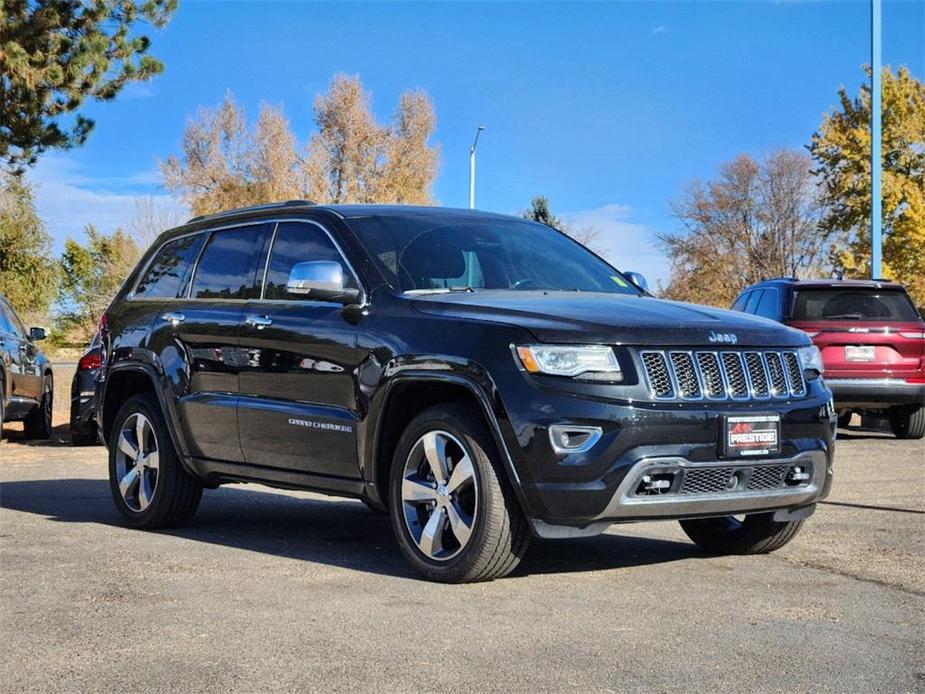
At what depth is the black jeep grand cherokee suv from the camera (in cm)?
584

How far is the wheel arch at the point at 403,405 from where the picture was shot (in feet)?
20.0

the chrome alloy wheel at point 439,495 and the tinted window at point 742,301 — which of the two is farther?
the tinted window at point 742,301

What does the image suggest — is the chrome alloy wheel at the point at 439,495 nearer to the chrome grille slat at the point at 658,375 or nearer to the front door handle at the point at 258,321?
the chrome grille slat at the point at 658,375

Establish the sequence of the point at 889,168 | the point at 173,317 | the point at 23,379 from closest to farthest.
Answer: the point at 173,317 → the point at 23,379 → the point at 889,168

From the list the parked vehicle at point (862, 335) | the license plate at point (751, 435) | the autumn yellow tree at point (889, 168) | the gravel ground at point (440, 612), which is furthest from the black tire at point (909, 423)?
the autumn yellow tree at point (889, 168)

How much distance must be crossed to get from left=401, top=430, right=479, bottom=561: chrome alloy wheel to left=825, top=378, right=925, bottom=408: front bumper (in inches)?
362

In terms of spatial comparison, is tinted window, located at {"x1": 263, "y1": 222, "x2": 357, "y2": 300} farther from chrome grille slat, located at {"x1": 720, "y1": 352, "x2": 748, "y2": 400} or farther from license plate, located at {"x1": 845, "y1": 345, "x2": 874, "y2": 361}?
license plate, located at {"x1": 845, "y1": 345, "x2": 874, "y2": 361}

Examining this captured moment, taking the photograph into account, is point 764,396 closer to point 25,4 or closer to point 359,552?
point 359,552

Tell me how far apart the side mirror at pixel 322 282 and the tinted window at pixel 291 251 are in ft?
0.86

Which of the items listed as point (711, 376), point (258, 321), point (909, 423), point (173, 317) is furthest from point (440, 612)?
point (909, 423)

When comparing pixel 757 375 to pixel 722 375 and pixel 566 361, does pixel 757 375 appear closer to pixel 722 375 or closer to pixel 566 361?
pixel 722 375

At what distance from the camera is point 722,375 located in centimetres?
610

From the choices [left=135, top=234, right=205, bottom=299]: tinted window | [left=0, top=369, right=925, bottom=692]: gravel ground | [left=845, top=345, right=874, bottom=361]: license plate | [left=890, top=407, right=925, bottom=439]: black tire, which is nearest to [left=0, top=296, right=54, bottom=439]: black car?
[left=135, top=234, right=205, bottom=299]: tinted window

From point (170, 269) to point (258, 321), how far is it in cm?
153
